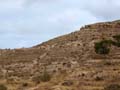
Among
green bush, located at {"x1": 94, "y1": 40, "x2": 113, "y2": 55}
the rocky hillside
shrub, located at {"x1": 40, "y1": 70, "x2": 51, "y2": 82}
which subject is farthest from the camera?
green bush, located at {"x1": 94, "y1": 40, "x2": 113, "y2": 55}

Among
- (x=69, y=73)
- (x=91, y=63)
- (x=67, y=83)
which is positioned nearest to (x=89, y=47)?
(x=91, y=63)

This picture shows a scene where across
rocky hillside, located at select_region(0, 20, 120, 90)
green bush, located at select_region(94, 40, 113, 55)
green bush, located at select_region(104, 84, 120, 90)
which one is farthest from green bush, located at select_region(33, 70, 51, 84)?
green bush, located at select_region(94, 40, 113, 55)

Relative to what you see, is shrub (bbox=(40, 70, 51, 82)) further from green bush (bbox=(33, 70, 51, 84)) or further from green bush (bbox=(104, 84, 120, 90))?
green bush (bbox=(104, 84, 120, 90))

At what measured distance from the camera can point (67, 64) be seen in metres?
89.3

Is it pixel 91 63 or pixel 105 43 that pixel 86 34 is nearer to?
pixel 105 43

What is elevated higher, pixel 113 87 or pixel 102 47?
pixel 102 47

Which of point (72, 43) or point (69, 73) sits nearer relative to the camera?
point (69, 73)

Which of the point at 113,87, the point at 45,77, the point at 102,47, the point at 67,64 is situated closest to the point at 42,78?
the point at 45,77

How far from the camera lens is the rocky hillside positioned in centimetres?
7694

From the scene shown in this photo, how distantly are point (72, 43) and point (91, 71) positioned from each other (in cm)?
2395

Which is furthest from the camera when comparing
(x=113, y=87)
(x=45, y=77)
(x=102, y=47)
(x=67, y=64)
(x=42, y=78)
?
(x=102, y=47)

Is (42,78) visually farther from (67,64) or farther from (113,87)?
(113,87)

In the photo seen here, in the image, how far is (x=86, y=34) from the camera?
10912 cm

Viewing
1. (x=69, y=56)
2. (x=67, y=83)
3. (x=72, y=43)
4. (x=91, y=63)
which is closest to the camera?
(x=67, y=83)
